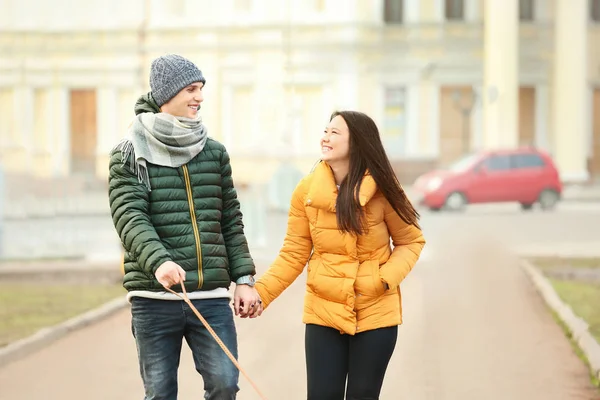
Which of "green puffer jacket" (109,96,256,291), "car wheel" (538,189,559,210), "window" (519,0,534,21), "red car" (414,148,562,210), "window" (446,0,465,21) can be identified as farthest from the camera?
"window" (446,0,465,21)

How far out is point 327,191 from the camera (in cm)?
536

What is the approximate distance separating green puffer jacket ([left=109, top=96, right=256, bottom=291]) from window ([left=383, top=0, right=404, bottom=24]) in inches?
1789

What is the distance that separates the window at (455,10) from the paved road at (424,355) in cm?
3453

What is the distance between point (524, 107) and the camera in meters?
48.7

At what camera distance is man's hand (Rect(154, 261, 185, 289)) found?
16.0 feet

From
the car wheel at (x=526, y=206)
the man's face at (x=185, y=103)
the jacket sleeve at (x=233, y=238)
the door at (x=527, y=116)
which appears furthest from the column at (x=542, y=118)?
the man's face at (x=185, y=103)

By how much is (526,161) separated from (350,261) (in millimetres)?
29264

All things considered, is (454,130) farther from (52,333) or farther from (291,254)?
(291,254)

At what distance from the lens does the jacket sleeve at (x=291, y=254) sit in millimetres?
5477

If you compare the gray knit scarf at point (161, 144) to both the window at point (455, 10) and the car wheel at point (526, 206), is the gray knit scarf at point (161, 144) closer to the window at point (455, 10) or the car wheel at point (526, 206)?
the car wheel at point (526, 206)

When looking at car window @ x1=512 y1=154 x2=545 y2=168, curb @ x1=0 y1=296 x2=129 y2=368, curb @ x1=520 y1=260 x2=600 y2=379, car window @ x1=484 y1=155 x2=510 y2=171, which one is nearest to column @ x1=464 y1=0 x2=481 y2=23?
car window @ x1=512 y1=154 x2=545 y2=168

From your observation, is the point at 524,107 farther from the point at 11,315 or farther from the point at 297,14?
the point at 11,315

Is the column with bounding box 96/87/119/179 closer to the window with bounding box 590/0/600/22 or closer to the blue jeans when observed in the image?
the window with bounding box 590/0/600/22

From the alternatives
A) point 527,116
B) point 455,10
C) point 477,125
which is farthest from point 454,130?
point 455,10
